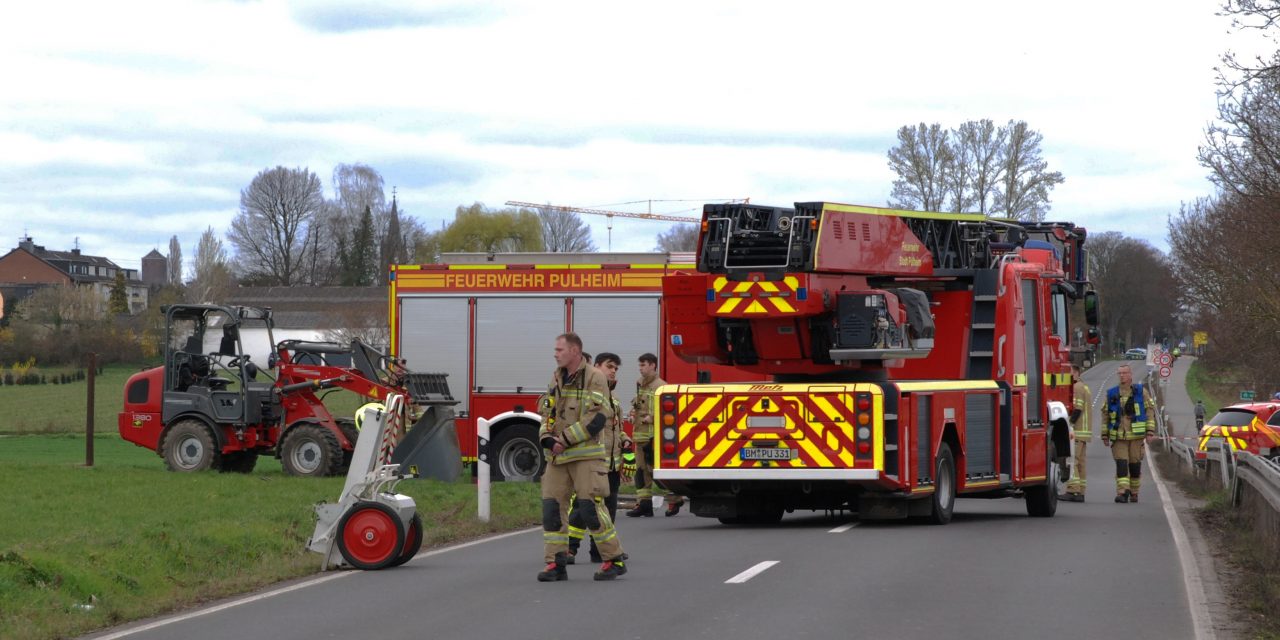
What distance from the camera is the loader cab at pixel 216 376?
79.5 ft

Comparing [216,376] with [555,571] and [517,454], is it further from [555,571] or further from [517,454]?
[555,571]

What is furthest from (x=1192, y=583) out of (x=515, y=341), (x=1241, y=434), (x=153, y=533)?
(x=1241, y=434)

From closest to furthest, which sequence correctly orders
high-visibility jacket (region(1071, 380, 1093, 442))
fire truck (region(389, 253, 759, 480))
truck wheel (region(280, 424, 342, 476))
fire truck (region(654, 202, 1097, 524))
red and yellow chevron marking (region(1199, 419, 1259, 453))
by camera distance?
1. fire truck (region(654, 202, 1097, 524))
2. high-visibility jacket (region(1071, 380, 1093, 442))
3. truck wheel (region(280, 424, 342, 476))
4. fire truck (region(389, 253, 759, 480))
5. red and yellow chevron marking (region(1199, 419, 1259, 453))

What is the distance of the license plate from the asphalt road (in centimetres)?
75

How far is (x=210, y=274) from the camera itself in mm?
113312

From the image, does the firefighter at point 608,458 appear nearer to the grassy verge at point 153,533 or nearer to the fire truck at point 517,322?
the grassy verge at point 153,533

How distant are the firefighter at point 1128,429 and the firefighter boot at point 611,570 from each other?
11.5 m

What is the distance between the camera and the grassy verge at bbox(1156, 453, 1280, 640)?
10.2 m

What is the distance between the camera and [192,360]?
24.7 metres

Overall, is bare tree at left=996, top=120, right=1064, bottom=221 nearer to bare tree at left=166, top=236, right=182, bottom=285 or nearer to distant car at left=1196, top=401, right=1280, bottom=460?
distant car at left=1196, top=401, right=1280, bottom=460

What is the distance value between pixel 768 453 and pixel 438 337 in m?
10.0

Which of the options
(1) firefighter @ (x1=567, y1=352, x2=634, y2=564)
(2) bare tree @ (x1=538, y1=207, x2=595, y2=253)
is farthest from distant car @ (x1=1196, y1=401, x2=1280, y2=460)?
(2) bare tree @ (x1=538, y1=207, x2=595, y2=253)

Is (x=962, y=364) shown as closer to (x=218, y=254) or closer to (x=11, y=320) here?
(x=11, y=320)

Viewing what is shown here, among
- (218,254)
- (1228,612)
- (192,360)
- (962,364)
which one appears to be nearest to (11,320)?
(218,254)
